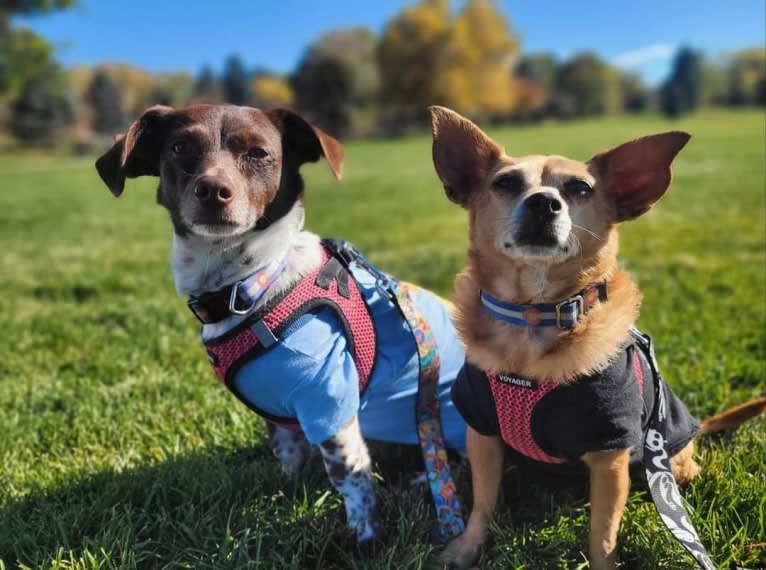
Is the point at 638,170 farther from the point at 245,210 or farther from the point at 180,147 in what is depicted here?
the point at 180,147

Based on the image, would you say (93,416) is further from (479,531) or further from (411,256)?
(411,256)

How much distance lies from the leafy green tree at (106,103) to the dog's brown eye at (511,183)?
83190 millimetres

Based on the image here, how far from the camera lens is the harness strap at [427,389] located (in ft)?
8.35

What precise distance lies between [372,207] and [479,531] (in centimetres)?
981

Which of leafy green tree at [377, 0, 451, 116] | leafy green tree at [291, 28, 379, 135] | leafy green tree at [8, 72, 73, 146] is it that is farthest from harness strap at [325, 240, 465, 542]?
leafy green tree at [8, 72, 73, 146]

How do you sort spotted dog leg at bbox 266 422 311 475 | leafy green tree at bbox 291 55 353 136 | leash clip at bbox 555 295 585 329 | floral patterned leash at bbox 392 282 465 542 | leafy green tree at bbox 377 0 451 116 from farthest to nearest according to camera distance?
leafy green tree at bbox 377 0 451 116, leafy green tree at bbox 291 55 353 136, spotted dog leg at bbox 266 422 311 475, floral patterned leash at bbox 392 282 465 542, leash clip at bbox 555 295 585 329

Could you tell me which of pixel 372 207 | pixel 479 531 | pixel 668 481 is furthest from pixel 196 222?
pixel 372 207

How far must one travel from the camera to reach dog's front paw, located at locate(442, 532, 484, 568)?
229cm

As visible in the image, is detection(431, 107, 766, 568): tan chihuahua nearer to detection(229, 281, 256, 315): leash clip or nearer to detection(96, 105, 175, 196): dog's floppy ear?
detection(229, 281, 256, 315): leash clip

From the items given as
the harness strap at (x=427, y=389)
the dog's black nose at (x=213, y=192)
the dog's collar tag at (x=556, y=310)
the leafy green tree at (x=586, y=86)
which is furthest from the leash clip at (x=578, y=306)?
the leafy green tree at (x=586, y=86)

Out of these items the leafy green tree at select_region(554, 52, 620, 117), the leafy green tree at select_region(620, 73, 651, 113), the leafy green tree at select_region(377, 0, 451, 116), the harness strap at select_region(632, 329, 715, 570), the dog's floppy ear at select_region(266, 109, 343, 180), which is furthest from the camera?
the leafy green tree at select_region(620, 73, 651, 113)

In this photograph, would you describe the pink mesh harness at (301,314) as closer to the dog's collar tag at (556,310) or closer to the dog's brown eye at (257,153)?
the dog's brown eye at (257,153)

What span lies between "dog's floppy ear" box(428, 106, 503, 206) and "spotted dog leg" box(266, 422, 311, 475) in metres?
1.38

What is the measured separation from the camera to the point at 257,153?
8.24ft
